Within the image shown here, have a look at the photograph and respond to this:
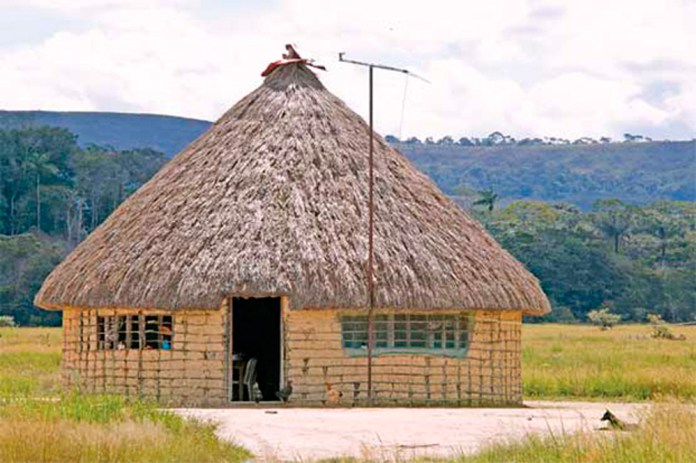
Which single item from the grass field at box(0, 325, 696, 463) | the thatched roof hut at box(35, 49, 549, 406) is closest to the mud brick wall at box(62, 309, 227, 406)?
the thatched roof hut at box(35, 49, 549, 406)

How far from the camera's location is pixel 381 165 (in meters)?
22.0

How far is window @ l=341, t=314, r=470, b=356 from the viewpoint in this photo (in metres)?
20.2

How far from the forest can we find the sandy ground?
108 ft

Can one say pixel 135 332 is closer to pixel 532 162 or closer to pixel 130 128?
pixel 130 128

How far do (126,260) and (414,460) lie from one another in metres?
8.79

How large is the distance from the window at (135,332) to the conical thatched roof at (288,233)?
0.44 meters

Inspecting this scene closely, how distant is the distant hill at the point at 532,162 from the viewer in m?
147

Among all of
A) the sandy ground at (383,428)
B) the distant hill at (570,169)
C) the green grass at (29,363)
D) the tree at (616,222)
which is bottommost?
the sandy ground at (383,428)

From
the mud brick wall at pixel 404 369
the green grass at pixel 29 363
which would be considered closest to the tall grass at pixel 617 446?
the green grass at pixel 29 363

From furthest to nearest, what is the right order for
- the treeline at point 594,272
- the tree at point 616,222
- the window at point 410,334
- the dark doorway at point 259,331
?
the tree at point 616,222 → the treeline at point 594,272 → the dark doorway at point 259,331 → the window at point 410,334

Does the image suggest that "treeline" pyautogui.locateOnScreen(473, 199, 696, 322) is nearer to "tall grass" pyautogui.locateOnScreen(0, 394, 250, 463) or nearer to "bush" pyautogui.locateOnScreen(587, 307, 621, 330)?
"bush" pyautogui.locateOnScreen(587, 307, 621, 330)

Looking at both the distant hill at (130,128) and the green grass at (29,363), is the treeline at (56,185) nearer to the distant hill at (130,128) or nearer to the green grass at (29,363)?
the green grass at (29,363)

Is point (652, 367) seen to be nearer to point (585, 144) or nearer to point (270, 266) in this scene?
point (270, 266)

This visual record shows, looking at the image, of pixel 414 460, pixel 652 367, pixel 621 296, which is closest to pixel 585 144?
pixel 621 296
